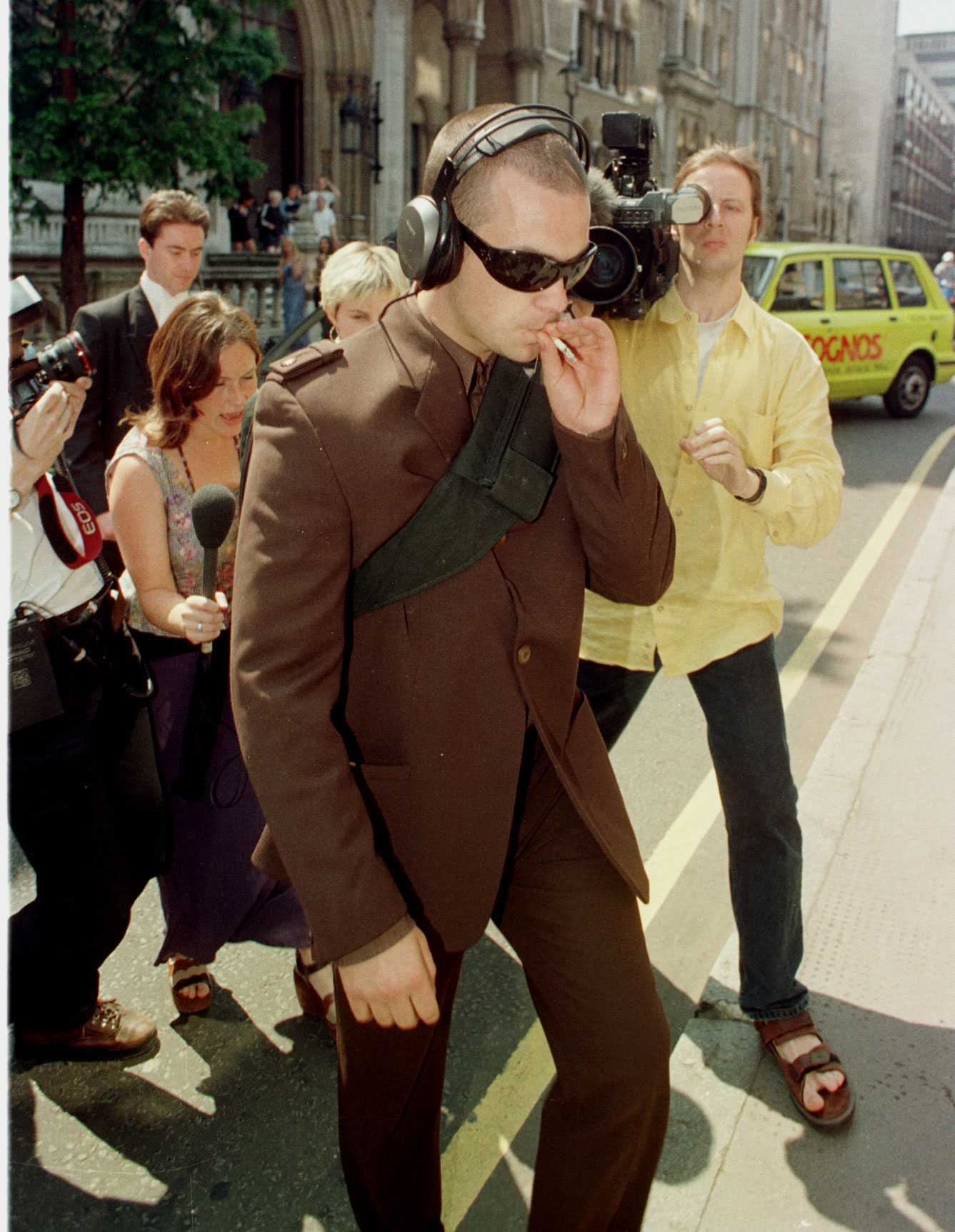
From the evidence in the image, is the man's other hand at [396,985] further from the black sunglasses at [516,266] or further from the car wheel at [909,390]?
the car wheel at [909,390]

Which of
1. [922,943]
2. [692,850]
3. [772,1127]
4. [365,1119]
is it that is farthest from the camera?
[692,850]

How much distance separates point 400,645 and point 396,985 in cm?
49

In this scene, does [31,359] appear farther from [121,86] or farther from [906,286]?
[906,286]

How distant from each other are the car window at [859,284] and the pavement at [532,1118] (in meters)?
9.97

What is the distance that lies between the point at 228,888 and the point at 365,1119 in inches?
45.8

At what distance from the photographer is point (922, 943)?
3246 millimetres

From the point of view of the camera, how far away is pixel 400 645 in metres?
1.74

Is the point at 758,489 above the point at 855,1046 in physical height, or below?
above

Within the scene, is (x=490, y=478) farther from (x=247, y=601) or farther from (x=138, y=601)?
(x=138, y=601)

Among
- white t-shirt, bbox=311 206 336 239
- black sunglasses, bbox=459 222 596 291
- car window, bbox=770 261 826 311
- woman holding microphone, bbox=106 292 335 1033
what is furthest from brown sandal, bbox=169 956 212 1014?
white t-shirt, bbox=311 206 336 239

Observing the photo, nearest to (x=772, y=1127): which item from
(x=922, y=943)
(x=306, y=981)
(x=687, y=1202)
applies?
(x=687, y=1202)

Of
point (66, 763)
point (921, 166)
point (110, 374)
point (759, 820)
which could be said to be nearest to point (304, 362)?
point (66, 763)

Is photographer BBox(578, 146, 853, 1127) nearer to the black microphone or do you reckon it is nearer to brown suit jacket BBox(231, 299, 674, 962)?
brown suit jacket BBox(231, 299, 674, 962)

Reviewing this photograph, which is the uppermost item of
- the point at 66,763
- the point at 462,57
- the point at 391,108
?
the point at 462,57
